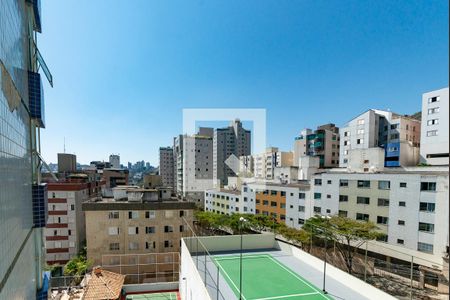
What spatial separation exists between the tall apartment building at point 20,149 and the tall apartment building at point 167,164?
4879cm

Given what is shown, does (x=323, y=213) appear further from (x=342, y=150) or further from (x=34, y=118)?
(x=34, y=118)

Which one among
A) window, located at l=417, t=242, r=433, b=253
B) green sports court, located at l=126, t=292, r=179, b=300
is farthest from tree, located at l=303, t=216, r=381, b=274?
green sports court, located at l=126, t=292, r=179, b=300

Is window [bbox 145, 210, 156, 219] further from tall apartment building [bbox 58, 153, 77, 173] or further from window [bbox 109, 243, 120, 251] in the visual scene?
tall apartment building [bbox 58, 153, 77, 173]

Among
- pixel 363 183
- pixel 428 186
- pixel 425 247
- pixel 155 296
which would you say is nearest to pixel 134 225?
pixel 155 296

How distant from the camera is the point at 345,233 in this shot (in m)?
14.8

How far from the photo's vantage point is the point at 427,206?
44.5ft

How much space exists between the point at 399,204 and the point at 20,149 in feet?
64.2

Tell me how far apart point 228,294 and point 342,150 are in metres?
26.9

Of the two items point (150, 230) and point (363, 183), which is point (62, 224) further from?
point (363, 183)

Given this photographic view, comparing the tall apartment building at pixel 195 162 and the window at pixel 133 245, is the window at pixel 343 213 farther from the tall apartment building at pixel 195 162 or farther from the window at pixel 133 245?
the tall apartment building at pixel 195 162

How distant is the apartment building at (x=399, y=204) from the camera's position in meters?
13.2

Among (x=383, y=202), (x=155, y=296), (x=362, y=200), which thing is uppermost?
(x=383, y=202)

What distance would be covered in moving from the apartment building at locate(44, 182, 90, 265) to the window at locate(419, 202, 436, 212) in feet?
90.0

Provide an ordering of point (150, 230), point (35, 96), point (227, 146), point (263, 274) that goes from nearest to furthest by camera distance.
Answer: point (35, 96), point (263, 274), point (150, 230), point (227, 146)
